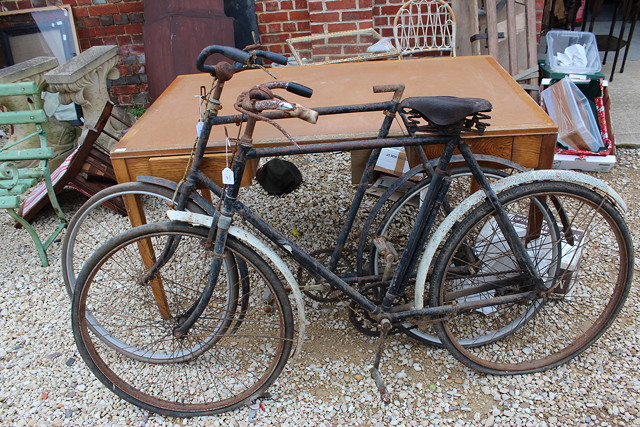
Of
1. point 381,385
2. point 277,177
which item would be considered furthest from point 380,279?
point 277,177

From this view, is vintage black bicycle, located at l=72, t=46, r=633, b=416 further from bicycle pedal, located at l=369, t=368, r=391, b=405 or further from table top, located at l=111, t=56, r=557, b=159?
table top, located at l=111, t=56, r=557, b=159

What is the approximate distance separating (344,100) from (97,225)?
2268 millimetres

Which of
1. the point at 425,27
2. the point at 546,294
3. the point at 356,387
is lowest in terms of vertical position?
the point at 356,387

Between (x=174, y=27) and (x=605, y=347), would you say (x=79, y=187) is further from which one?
(x=605, y=347)

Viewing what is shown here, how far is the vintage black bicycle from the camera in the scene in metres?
1.91

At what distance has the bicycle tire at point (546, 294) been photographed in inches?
80.6

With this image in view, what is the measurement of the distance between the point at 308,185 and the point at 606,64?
409cm

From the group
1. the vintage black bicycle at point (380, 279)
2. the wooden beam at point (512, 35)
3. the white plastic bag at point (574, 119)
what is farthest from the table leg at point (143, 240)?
the wooden beam at point (512, 35)

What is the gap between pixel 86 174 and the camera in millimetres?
3621

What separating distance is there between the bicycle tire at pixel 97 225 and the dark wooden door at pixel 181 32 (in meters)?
1.43

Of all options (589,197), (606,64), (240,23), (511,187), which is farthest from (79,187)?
(606,64)

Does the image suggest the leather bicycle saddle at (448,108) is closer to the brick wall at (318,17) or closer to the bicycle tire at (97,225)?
the bicycle tire at (97,225)

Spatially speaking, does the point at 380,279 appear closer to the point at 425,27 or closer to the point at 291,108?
the point at 291,108

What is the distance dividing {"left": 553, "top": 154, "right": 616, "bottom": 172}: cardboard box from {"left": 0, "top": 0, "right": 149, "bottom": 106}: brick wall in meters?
4.26
